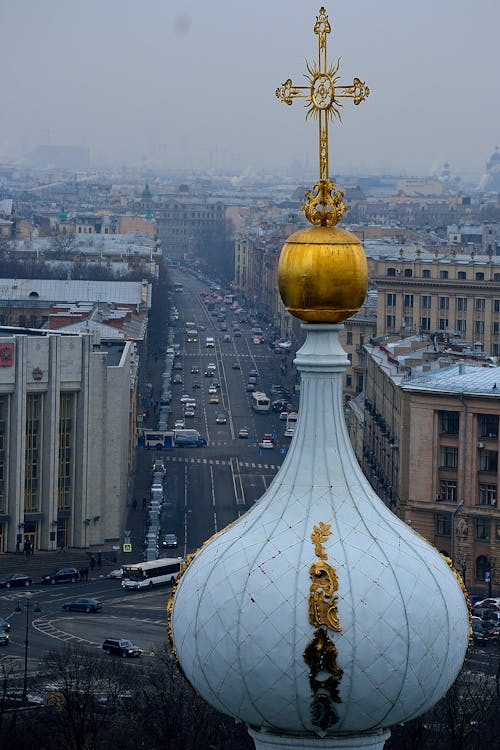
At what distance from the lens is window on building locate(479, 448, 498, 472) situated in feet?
216

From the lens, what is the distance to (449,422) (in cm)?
6612

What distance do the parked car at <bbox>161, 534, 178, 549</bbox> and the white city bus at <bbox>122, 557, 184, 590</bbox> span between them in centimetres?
406

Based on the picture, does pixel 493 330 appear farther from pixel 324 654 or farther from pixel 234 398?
pixel 324 654

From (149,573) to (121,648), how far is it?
11397 millimetres

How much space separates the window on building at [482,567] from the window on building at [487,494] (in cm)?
158

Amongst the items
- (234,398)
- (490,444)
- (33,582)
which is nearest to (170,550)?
(33,582)

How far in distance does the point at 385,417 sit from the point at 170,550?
32.4 feet

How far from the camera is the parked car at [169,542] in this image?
225ft

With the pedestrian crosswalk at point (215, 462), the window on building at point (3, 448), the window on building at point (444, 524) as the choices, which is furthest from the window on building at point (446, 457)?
the pedestrian crosswalk at point (215, 462)

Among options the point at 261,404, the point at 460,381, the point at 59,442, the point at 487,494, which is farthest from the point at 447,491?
the point at 261,404

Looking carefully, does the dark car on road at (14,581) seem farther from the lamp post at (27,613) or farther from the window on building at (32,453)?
the window on building at (32,453)

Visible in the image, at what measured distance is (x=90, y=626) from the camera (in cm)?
5719

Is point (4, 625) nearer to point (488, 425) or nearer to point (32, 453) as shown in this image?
point (32, 453)

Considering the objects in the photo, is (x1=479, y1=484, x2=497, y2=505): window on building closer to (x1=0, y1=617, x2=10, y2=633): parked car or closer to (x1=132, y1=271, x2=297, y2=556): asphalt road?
(x1=132, y1=271, x2=297, y2=556): asphalt road
